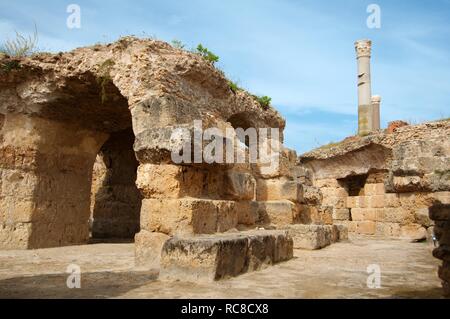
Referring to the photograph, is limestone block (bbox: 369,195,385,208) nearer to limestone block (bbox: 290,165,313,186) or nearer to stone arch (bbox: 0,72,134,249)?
limestone block (bbox: 290,165,313,186)

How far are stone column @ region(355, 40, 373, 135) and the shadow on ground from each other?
679 inches

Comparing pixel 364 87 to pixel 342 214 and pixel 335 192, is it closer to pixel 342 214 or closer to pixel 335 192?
pixel 335 192

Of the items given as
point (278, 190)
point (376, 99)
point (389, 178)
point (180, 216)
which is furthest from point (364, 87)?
point (180, 216)

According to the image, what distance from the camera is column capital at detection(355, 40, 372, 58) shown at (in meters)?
20.8

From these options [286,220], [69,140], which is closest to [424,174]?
[286,220]

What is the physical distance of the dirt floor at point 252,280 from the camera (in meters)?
3.29

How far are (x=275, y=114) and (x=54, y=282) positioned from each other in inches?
274

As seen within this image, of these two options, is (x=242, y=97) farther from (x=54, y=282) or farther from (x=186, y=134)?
(x=54, y=282)

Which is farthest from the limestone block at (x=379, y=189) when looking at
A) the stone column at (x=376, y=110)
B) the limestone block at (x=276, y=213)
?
the limestone block at (x=276, y=213)

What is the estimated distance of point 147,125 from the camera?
5.88 meters

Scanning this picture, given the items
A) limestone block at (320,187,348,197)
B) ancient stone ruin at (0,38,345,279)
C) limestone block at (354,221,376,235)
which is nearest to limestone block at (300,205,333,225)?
ancient stone ruin at (0,38,345,279)

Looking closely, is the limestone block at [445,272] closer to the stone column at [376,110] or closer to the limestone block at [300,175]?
the limestone block at [300,175]

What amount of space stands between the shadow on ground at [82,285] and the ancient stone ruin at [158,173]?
429 millimetres

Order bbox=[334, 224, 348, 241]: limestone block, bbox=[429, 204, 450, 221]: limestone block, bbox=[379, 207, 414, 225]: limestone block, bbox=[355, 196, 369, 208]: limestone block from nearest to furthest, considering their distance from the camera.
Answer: bbox=[429, 204, 450, 221]: limestone block → bbox=[334, 224, 348, 241]: limestone block → bbox=[379, 207, 414, 225]: limestone block → bbox=[355, 196, 369, 208]: limestone block
